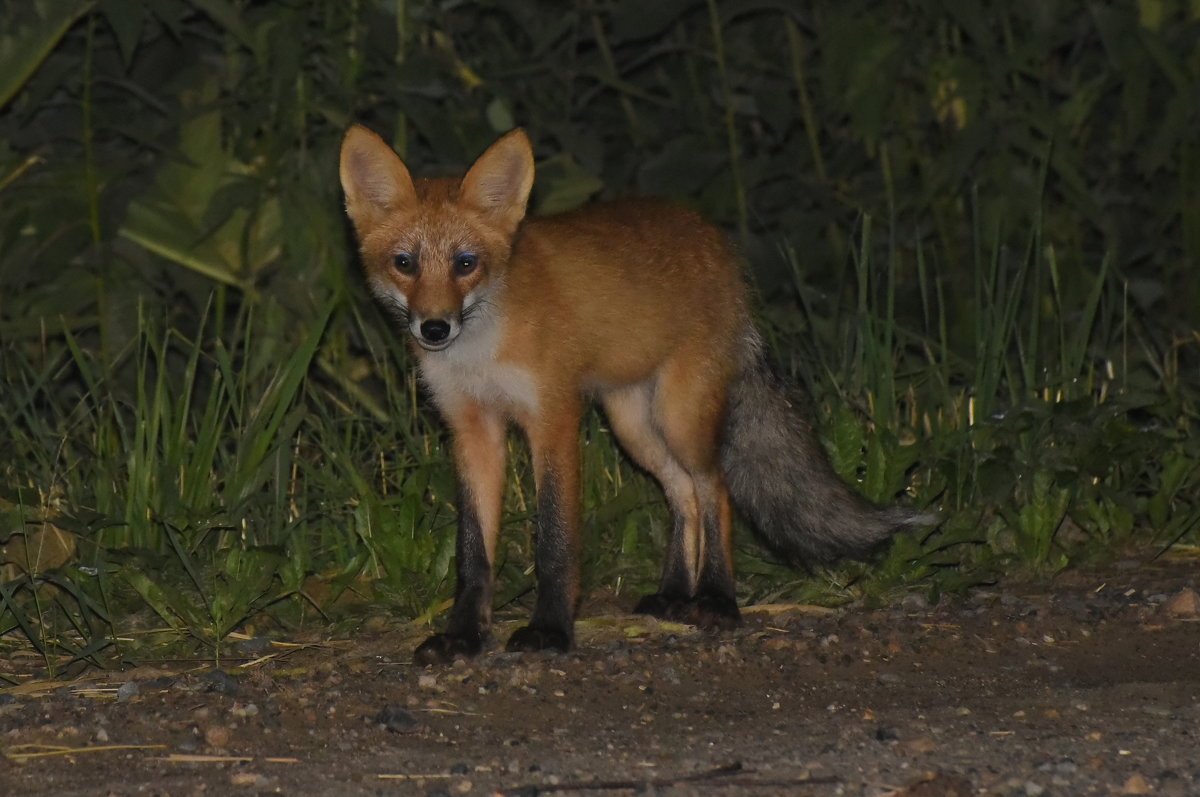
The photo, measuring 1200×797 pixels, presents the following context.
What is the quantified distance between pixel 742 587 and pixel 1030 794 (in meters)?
2.25

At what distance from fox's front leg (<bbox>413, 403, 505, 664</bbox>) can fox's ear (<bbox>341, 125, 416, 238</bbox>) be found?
60 cm

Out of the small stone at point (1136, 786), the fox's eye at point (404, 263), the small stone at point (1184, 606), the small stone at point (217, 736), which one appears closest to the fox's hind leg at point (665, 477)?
the fox's eye at point (404, 263)

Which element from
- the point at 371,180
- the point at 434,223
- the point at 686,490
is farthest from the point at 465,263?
the point at 686,490

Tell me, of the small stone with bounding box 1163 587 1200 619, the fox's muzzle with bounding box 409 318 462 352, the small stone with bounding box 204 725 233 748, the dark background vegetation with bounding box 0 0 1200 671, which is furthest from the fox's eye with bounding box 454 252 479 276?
the small stone with bounding box 1163 587 1200 619

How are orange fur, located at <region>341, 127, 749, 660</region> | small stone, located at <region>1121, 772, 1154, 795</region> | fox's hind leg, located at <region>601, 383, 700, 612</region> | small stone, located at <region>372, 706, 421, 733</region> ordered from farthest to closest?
fox's hind leg, located at <region>601, 383, 700, 612</region>, orange fur, located at <region>341, 127, 749, 660</region>, small stone, located at <region>372, 706, 421, 733</region>, small stone, located at <region>1121, 772, 1154, 795</region>

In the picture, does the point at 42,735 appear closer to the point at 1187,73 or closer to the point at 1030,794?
the point at 1030,794

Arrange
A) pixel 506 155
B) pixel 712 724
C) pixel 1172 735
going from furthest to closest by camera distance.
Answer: pixel 506 155, pixel 712 724, pixel 1172 735

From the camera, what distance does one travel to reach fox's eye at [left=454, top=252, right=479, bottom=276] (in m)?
4.48

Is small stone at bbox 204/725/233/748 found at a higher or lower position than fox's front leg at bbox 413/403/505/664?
lower

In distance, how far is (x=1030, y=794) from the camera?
10.0ft

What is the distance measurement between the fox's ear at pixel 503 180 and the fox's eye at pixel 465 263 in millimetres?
200

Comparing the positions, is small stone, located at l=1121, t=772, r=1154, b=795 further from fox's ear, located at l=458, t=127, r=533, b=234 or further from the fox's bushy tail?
fox's ear, located at l=458, t=127, r=533, b=234

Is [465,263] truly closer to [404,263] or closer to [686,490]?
[404,263]

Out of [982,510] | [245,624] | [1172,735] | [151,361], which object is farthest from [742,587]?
→ [151,361]
